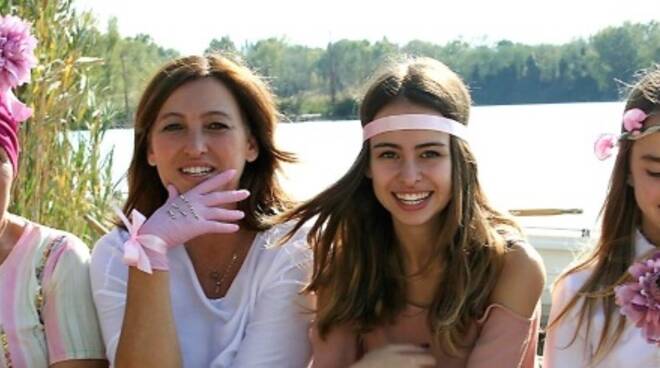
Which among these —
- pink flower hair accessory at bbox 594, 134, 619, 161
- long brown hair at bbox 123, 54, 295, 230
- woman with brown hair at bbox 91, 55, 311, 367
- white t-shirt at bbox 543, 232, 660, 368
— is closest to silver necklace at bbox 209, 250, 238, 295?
woman with brown hair at bbox 91, 55, 311, 367

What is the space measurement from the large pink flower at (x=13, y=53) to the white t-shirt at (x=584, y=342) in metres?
1.53

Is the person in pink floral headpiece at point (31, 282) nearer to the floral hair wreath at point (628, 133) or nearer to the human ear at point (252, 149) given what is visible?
the human ear at point (252, 149)

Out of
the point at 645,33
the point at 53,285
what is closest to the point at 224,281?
the point at 53,285

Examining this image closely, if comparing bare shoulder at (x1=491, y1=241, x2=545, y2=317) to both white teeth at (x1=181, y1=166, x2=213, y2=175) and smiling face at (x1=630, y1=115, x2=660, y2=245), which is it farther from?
white teeth at (x1=181, y1=166, x2=213, y2=175)

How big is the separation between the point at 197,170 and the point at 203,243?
9.7 inches

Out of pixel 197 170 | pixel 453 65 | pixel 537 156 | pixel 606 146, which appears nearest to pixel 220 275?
pixel 197 170

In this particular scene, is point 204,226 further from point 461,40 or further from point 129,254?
point 461,40

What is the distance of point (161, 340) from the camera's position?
2729mm

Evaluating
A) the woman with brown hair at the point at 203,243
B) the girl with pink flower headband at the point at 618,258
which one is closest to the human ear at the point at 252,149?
the woman with brown hair at the point at 203,243

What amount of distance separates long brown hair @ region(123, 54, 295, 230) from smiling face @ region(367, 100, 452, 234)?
351 millimetres

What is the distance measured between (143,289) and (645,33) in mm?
3197

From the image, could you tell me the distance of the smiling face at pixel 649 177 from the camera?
106 inches

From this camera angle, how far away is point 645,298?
2.23 m

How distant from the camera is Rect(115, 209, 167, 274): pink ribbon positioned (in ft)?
8.75
